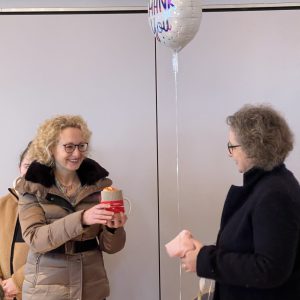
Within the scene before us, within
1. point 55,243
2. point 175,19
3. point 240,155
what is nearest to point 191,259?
point 240,155

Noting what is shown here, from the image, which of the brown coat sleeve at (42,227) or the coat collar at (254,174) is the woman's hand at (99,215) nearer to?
the brown coat sleeve at (42,227)

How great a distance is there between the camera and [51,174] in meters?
1.84

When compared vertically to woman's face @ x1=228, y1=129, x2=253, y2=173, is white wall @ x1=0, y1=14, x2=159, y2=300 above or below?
above

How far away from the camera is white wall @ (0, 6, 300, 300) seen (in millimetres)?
2488

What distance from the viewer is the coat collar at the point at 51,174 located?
1.79 metres

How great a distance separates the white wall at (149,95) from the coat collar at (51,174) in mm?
602

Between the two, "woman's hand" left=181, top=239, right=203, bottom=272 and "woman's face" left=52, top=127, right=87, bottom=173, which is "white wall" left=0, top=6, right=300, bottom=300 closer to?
"woman's face" left=52, top=127, right=87, bottom=173

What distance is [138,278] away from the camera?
8.29 ft

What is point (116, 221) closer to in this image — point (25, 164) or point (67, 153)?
point (67, 153)

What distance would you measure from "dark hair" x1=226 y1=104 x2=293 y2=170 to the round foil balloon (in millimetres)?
658

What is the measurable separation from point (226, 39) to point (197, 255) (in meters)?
1.45

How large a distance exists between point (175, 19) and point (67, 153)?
71cm

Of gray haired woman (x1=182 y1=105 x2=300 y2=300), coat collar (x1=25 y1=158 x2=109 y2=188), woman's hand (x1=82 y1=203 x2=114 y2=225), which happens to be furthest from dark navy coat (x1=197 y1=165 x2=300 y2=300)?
coat collar (x1=25 y1=158 x2=109 y2=188)

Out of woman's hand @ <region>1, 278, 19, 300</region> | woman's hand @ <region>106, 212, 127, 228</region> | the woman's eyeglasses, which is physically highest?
the woman's eyeglasses
